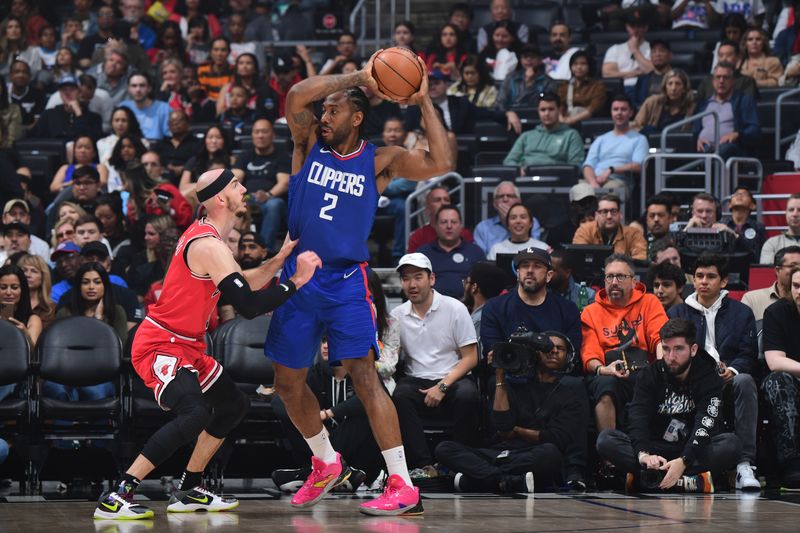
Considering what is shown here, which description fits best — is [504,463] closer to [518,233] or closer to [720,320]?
[720,320]

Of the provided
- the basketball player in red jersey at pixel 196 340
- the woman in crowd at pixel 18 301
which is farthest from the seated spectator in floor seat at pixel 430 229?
the basketball player in red jersey at pixel 196 340

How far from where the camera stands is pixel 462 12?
54.7ft

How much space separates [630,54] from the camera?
1529 centimetres

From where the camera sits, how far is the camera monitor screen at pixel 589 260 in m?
10.4

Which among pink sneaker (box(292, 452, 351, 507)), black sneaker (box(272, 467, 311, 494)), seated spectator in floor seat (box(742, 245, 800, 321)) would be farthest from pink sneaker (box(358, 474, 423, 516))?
seated spectator in floor seat (box(742, 245, 800, 321))

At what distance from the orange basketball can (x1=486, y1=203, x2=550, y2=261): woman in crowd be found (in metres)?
4.29

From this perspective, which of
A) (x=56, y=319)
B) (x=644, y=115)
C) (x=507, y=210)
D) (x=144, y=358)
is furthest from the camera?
(x=644, y=115)

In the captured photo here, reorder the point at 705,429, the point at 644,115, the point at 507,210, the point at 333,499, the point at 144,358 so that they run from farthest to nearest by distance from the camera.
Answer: the point at 644,115 → the point at 507,210 → the point at 705,429 → the point at 333,499 → the point at 144,358

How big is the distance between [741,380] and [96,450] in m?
4.50

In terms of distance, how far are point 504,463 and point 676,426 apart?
116 cm

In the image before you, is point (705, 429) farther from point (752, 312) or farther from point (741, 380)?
point (752, 312)

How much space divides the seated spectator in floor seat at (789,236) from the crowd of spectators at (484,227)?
0.06ft

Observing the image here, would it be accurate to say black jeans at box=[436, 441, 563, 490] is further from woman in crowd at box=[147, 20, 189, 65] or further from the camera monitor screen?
woman in crowd at box=[147, 20, 189, 65]

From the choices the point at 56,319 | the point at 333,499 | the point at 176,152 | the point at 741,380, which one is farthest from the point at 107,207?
the point at 741,380
